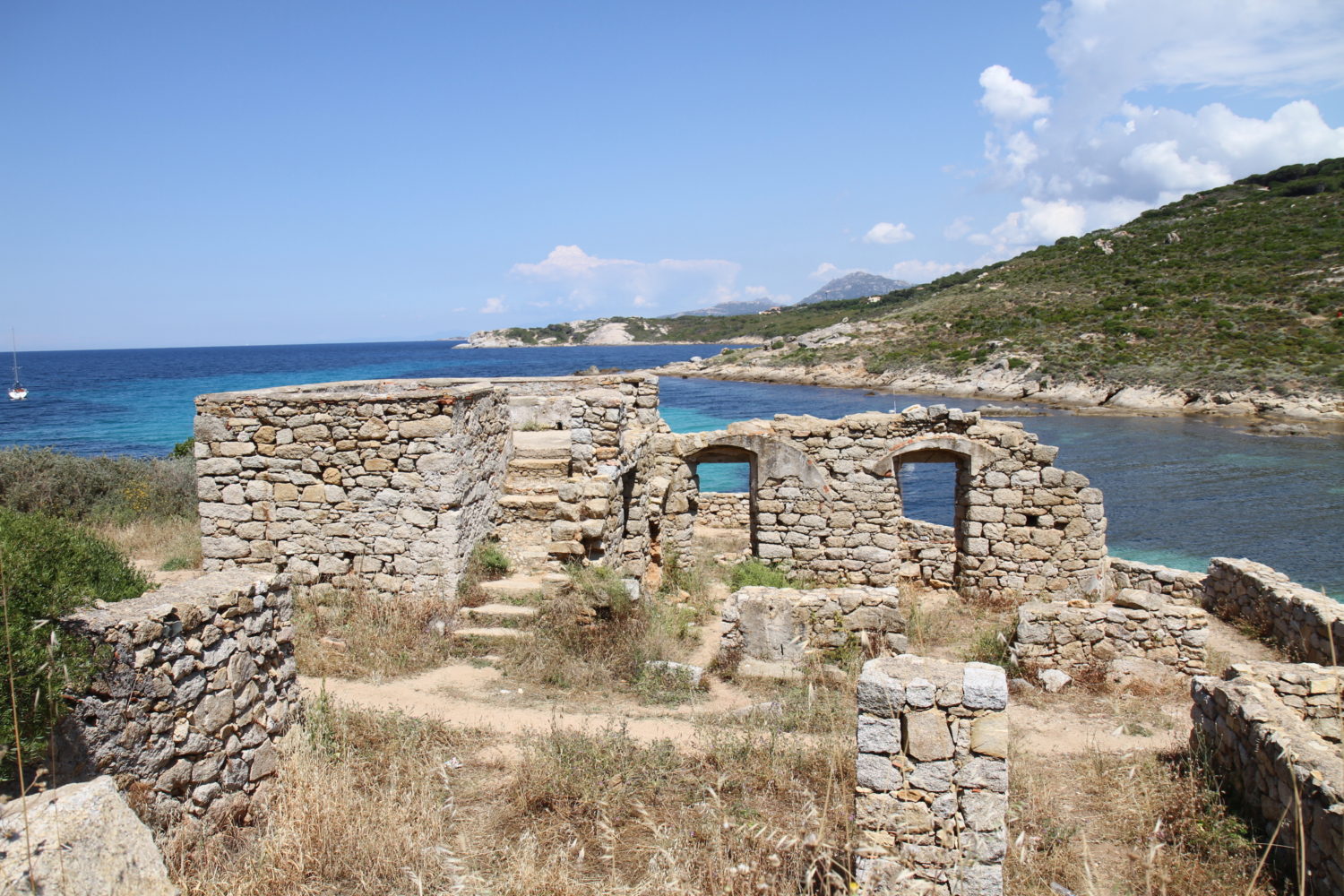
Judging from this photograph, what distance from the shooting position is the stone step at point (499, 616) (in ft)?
28.6

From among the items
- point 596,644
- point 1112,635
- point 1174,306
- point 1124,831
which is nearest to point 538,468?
point 596,644

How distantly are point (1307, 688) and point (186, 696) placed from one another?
8719mm

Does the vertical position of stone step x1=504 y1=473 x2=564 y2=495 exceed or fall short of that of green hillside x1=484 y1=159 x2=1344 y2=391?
it falls short

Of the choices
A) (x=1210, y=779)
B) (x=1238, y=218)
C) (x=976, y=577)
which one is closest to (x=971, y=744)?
(x=1210, y=779)

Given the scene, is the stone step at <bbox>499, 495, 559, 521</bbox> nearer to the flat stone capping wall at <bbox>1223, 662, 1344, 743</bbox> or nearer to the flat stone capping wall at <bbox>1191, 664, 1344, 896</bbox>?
the flat stone capping wall at <bbox>1191, 664, 1344, 896</bbox>

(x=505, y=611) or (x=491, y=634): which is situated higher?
(x=505, y=611)

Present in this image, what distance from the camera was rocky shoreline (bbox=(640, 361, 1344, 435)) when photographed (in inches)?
1326

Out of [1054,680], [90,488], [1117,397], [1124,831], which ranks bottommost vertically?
[1054,680]

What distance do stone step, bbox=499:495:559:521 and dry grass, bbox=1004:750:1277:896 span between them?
672 centimetres

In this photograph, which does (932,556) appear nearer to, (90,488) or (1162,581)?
(1162,581)

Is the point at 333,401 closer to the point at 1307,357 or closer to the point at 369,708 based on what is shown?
the point at 369,708

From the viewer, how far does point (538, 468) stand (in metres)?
11.6

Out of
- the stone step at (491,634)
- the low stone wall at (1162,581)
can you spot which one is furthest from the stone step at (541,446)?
the low stone wall at (1162,581)

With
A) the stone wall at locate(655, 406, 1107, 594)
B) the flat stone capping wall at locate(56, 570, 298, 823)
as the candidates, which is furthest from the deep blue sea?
the flat stone capping wall at locate(56, 570, 298, 823)
